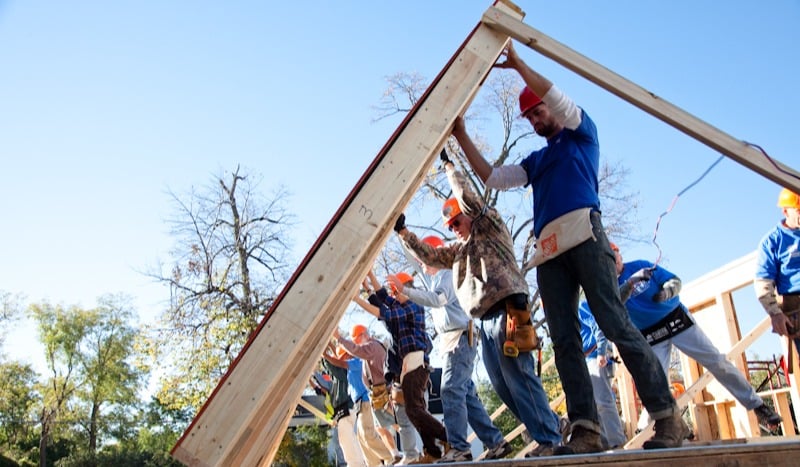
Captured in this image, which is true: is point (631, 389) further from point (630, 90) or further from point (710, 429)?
point (630, 90)

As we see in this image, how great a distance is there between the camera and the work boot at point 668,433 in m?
2.77

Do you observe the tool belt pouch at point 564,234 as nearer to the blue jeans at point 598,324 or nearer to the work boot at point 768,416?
the blue jeans at point 598,324

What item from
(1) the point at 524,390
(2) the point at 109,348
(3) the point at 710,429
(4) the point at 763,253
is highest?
(2) the point at 109,348

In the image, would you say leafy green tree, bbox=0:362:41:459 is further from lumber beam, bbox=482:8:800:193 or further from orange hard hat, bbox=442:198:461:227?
lumber beam, bbox=482:8:800:193

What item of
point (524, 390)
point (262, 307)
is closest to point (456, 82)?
point (524, 390)

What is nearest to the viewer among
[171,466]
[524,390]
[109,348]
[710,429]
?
[524,390]

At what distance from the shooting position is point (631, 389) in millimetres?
9539

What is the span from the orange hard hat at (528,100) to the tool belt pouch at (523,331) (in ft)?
4.39

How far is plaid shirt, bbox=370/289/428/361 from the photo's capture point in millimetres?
6172

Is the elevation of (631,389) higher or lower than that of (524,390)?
higher

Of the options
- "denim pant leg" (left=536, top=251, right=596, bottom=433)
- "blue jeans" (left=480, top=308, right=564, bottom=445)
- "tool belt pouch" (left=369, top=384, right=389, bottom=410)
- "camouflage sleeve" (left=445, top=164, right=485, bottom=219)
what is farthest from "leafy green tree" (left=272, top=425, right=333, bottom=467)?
"denim pant leg" (left=536, top=251, right=596, bottom=433)

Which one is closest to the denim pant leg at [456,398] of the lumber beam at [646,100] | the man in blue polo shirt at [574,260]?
the man in blue polo shirt at [574,260]

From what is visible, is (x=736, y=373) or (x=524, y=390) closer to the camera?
(x=524, y=390)

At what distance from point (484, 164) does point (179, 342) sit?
52.8 ft
